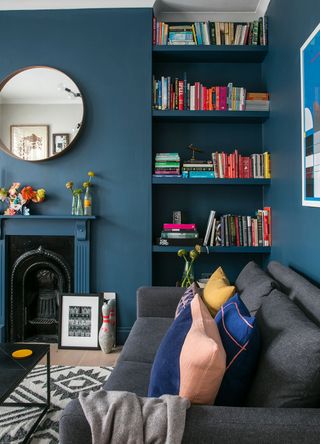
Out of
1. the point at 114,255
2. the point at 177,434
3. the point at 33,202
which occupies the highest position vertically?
the point at 33,202

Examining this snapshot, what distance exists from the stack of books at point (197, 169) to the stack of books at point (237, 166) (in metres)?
0.05

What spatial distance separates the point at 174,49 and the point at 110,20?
62 centimetres

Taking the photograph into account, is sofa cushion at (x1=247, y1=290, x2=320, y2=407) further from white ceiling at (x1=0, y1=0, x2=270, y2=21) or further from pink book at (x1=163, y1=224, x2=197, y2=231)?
white ceiling at (x1=0, y1=0, x2=270, y2=21)

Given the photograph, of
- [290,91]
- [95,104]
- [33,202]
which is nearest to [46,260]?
[33,202]

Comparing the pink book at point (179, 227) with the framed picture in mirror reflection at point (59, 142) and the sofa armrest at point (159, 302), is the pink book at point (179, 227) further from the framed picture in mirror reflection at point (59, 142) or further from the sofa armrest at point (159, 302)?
the framed picture in mirror reflection at point (59, 142)

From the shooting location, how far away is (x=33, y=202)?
3.23 metres

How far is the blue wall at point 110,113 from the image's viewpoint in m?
3.13

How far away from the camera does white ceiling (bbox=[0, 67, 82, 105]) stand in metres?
3.16

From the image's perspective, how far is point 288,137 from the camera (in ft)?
8.20

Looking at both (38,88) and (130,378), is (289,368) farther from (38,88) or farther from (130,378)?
(38,88)

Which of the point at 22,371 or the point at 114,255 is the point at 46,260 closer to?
the point at 114,255

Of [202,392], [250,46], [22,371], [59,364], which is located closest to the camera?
[202,392]

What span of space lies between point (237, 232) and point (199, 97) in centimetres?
120

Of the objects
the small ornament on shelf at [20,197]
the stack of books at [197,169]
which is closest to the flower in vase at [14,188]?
the small ornament on shelf at [20,197]
